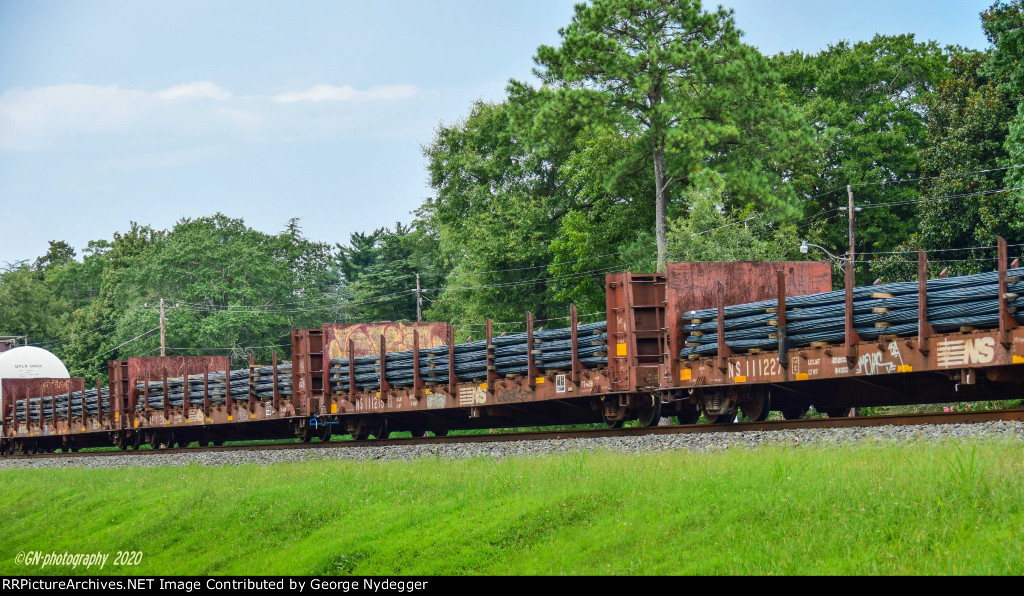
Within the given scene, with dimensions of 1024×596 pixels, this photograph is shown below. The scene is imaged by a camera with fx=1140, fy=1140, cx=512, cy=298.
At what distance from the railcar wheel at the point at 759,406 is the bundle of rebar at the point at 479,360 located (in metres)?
2.49

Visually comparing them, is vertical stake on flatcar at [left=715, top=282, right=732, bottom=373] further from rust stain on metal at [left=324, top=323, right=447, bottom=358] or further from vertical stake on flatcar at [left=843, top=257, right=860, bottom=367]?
rust stain on metal at [left=324, top=323, right=447, bottom=358]

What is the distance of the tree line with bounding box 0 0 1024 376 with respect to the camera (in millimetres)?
37375

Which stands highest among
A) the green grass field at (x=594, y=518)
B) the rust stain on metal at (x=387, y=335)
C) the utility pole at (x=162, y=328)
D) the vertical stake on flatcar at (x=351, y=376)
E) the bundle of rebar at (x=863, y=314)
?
the utility pole at (x=162, y=328)

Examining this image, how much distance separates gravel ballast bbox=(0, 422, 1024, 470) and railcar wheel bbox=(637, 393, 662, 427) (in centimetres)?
167

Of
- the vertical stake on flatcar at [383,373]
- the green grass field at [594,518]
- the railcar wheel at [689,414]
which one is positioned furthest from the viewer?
the vertical stake on flatcar at [383,373]

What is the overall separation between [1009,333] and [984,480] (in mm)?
4066

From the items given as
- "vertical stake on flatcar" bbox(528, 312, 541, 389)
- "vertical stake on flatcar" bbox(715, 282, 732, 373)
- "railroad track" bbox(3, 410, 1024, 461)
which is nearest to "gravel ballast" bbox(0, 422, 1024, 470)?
"railroad track" bbox(3, 410, 1024, 461)

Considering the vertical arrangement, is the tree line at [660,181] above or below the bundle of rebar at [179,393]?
above

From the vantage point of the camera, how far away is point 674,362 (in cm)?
1709

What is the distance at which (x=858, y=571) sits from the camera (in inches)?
309

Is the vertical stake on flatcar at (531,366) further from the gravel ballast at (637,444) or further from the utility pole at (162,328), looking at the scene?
the utility pole at (162,328)

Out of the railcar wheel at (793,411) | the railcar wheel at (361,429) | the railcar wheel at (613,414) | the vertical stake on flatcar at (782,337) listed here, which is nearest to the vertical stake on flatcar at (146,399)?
the railcar wheel at (361,429)

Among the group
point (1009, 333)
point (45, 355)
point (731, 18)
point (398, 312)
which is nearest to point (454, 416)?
point (1009, 333)

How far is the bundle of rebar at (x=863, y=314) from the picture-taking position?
42.9ft
